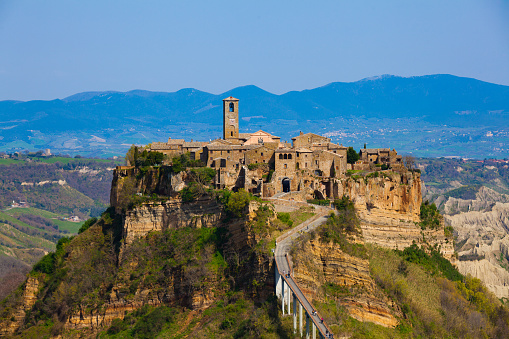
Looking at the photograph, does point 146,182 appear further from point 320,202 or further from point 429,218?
point 429,218

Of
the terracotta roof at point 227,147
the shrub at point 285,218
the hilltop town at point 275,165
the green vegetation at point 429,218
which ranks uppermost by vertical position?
the terracotta roof at point 227,147

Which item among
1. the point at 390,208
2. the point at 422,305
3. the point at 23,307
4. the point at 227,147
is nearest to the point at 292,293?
the point at 422,305

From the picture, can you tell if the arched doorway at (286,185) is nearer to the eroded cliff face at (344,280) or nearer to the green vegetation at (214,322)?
the eroded cliff face at (344,280)

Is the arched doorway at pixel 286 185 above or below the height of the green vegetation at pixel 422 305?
above

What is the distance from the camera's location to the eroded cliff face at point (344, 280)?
45.9m

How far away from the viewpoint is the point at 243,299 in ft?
158

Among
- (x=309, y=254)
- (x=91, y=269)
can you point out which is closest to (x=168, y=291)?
(x=91, y=269)

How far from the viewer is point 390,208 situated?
61094 millimetres

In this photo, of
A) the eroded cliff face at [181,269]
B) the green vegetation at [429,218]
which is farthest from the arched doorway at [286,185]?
the green vegetation at [429,218]

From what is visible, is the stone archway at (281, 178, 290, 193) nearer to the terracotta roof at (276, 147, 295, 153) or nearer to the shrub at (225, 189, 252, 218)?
the terracotta roof at (276, 147, 295, 153)

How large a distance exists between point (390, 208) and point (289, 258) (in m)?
18.1

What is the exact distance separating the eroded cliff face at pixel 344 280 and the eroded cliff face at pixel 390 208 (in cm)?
931

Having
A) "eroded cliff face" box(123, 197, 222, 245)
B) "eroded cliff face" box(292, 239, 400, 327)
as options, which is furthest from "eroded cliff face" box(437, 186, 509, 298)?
→ "eroded cliff face" box(123, 197, 222, 245)

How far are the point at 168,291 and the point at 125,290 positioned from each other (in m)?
3.77
